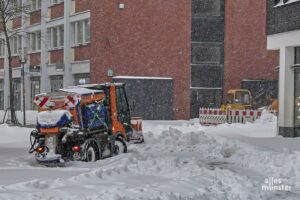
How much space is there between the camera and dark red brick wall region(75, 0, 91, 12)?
36312 millimetres

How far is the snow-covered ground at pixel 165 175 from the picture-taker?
29.0ft

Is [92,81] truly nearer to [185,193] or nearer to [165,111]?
[165,111]

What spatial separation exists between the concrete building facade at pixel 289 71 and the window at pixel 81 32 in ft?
57.3

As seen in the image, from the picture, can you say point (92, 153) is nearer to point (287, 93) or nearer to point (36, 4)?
point (287, 93)

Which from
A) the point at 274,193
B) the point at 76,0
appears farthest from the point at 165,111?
the point at 274,193

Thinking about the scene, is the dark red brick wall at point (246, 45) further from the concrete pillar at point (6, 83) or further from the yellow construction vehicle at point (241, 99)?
the concrete pillar at point (6, 83)

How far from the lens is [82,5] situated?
121 feet

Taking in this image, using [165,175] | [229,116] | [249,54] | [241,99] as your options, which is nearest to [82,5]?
[249,54]

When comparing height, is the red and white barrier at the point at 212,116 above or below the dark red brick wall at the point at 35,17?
below

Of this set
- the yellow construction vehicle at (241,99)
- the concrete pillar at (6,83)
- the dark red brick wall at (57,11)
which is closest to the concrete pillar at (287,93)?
the yellow construction vehicle at (241,99)

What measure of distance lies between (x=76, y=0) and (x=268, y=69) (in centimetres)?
1307

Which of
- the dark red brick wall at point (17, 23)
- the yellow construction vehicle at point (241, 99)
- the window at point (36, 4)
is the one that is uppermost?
the window at point (36, 4)

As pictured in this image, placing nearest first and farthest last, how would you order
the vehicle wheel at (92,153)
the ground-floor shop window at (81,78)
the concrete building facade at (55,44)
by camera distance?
the vehicle wheel at (92,153)
the ground-floor shop window at (81,78)
the concrete building facade at (55,44)

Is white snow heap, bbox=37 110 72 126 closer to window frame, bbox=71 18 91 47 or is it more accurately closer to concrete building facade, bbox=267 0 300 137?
concrete building facade, bbox=267 0 300 137
